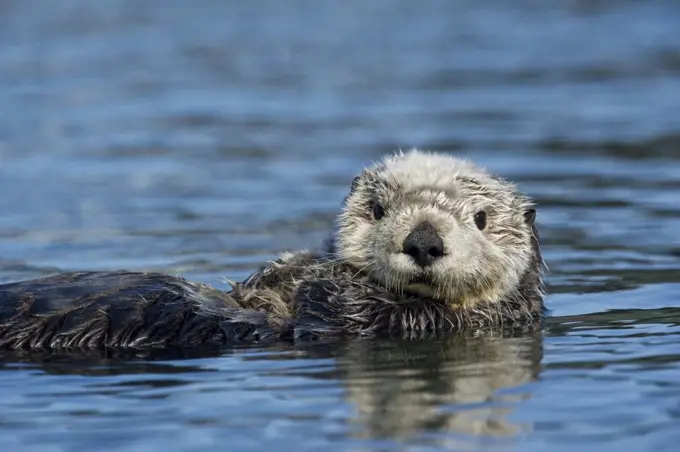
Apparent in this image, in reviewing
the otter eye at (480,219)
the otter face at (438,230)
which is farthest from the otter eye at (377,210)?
the otter eye at (480,219)

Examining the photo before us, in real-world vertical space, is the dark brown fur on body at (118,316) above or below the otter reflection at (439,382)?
above

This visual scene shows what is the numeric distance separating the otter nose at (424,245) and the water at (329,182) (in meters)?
0.45

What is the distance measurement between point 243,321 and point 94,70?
37.1 feet

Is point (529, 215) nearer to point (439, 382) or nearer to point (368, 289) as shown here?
point (368, 289)

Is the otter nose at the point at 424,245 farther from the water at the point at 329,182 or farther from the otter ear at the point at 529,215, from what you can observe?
the otter ear at the point at 529,215

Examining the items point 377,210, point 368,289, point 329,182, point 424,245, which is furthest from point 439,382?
point 329,182

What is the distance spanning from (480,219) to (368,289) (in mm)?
681

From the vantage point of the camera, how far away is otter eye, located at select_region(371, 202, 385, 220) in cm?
666

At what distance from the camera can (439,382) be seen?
575 centimetres

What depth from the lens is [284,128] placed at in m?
13.6

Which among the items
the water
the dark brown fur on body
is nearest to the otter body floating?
the dark brown fur on body

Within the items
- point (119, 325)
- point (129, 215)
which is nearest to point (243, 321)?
point (119, 325)

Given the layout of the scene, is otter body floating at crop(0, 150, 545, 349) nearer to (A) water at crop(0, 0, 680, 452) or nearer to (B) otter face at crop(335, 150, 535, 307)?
(B) otter face at crop(335, 150, 535, 307)

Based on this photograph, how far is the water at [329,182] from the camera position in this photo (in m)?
5.21
